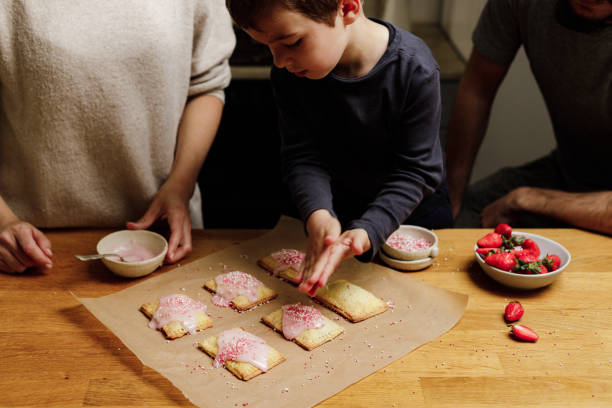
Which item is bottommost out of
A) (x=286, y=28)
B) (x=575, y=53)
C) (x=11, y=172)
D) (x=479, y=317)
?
(x=479, y=317)

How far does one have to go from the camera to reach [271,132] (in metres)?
2.84

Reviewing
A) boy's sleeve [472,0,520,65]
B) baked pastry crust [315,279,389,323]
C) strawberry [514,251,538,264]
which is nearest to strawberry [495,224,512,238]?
strawberry [514,251,538,264]

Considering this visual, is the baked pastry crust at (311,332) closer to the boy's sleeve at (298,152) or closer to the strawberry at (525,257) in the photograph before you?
the boy's sleeve at (298,152)

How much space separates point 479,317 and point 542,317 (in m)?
0.15

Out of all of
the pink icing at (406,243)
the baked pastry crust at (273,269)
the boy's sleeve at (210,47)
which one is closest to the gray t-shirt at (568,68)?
the pink icing at (406,243)

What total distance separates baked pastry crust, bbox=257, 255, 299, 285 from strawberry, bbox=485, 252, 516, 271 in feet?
1.66

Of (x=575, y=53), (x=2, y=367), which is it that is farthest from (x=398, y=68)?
(x=2, y=367)

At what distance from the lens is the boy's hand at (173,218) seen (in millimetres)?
1510

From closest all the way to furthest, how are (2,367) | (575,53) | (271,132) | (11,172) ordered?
1. (2,367)
2. (11,172)
3. (575,53)
4. (271,132)

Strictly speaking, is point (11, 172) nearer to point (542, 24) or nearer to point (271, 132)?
point (271, 132)

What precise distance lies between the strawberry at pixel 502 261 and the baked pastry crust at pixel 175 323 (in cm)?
72

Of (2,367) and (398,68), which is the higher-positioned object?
(398,68)

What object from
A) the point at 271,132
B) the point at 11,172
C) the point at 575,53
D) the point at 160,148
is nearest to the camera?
the point at 11,172

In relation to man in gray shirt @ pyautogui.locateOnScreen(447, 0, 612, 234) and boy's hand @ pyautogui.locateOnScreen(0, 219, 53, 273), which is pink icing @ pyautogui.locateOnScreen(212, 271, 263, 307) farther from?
man in gray shirt @ pyautogui.locateOnScreen(447, 0, 612, 234)
